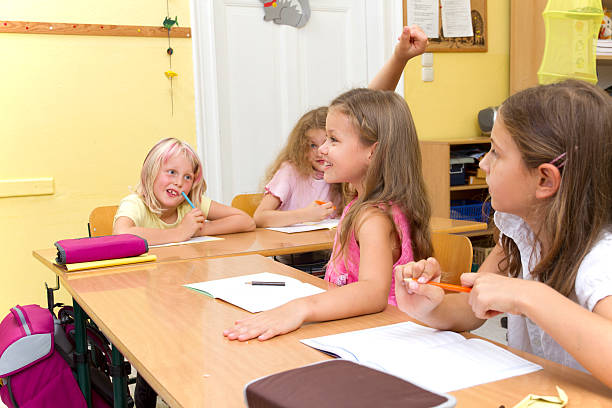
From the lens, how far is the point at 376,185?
148 centimetres

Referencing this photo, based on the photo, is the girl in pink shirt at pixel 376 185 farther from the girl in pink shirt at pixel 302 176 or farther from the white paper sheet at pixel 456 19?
the white paper sheet at pixel 456 19

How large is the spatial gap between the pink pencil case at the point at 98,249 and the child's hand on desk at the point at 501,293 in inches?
48.6

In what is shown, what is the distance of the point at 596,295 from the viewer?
0.87 m

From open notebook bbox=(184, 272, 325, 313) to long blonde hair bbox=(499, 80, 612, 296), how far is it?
546 mm

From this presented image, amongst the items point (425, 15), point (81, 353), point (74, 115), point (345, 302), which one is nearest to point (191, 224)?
point (81, 353)

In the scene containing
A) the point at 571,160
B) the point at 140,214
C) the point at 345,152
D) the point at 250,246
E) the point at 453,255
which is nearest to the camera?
the point at 571,160

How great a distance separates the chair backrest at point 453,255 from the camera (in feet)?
5.45

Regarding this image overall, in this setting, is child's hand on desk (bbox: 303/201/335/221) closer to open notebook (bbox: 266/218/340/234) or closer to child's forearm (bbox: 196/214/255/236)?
open notebook (bbox: 266/218/340/234)

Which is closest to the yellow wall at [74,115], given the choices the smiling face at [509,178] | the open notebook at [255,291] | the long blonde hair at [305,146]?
the long blonde hair at [305,146]

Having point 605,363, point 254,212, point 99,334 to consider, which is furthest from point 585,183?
point 254,212

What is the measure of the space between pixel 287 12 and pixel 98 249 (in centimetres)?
248

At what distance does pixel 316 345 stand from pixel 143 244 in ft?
3.35

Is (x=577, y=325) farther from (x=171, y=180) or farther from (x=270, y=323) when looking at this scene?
(x=171, y=180)

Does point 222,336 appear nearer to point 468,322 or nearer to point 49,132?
point 468,322
